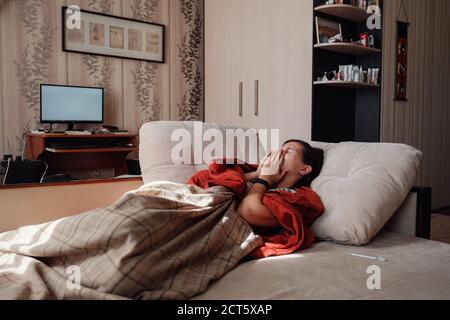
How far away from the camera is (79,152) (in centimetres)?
376

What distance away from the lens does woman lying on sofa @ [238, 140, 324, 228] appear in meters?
1.55

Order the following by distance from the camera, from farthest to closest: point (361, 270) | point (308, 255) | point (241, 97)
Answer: point (241, 97), point (308, 255), point (361, 270)

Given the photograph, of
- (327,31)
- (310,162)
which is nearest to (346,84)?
(327,31)

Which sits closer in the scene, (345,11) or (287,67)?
(345,11)

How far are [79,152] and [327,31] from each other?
249 cm

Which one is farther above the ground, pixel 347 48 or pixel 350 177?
pixel 347 48

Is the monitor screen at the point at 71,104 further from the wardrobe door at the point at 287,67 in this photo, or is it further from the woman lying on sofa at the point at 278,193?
the woman lying on sofa at the point at 278,193

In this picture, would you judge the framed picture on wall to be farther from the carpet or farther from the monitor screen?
the carpet

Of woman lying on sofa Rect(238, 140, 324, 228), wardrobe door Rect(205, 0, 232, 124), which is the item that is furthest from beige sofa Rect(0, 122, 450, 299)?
wardrobe door Rect(205, 0, 232, 124)

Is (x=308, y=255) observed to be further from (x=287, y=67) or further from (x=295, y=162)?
(x=287, y=67)

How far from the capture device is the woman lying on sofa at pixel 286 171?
1553mm

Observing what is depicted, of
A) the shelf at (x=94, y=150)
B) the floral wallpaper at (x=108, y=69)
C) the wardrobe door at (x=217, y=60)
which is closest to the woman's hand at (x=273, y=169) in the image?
the shelf at (x=94, y=150)

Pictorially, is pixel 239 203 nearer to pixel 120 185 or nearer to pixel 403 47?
pixel 120 185
